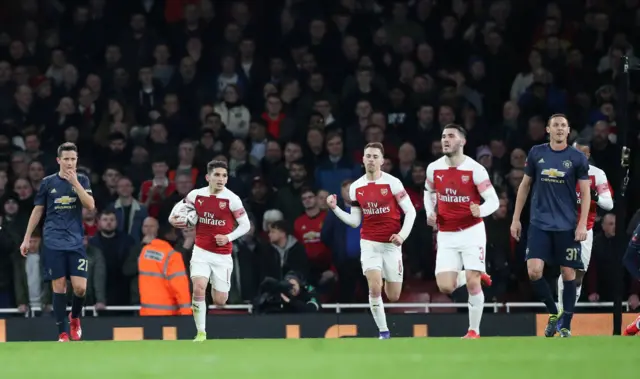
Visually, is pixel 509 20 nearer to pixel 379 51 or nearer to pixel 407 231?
pixel 379 51

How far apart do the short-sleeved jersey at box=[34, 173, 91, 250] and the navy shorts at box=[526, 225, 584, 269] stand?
5193mm

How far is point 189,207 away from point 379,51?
643cm

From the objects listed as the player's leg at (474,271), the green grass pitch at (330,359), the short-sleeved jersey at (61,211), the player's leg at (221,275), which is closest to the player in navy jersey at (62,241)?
the short-sleeved jersey at (61,211)

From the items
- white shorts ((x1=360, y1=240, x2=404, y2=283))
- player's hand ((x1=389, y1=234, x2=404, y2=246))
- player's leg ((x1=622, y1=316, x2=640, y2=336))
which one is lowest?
player's leg ((x1=622, y1=316, x2=640, y2=336))

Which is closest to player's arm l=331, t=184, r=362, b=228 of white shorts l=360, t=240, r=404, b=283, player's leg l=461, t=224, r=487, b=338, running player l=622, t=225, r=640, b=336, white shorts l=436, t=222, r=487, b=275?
white shorts l=360, t=240, r=404, b=283

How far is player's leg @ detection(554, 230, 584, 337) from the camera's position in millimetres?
15398

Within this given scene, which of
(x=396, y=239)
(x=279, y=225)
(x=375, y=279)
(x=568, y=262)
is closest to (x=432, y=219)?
(x=396, y=239)

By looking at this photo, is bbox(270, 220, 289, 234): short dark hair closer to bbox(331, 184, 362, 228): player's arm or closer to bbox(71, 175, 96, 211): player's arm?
bbox(331, 184, 362, 228): player's arm

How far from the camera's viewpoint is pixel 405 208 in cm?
1647

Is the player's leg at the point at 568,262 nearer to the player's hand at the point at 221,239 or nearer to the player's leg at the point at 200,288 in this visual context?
the player's hand at the point at 221,239

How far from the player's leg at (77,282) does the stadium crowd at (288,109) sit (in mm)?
1775

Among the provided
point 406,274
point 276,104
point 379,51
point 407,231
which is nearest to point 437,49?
point 379,51

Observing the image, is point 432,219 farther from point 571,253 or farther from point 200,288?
point 200,288

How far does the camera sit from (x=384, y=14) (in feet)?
76.2
